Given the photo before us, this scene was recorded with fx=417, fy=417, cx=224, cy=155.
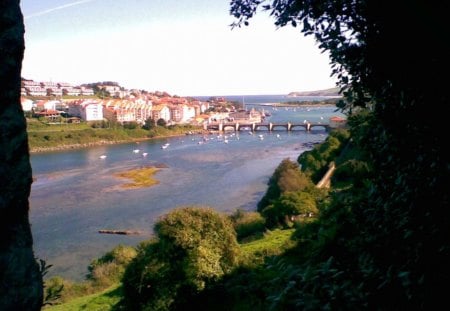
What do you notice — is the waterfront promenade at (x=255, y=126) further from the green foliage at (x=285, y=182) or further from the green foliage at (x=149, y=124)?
the green foliage at (x=285, y=182)

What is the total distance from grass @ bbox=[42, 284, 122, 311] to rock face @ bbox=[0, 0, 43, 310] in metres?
10.5

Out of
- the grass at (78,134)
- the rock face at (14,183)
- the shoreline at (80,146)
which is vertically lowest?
the shoreline at (80,146)

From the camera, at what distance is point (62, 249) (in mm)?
18078

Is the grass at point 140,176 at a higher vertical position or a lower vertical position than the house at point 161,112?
lower

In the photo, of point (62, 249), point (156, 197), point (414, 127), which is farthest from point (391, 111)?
point (156, 197)

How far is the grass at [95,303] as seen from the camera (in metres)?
11.4

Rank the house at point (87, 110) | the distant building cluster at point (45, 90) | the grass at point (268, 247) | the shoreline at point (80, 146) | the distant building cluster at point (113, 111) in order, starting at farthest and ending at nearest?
the distant building cluster at point (45, 90) < the distant building cluster at point (113, 111) < the house at point (87, 110) < the shoreline at point (80, 146) < the grass at point (268, 247)

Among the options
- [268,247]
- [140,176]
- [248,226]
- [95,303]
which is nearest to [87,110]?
[140,176]

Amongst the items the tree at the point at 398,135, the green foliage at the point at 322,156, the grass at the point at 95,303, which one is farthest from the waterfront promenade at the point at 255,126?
the tree at the point at 398,135

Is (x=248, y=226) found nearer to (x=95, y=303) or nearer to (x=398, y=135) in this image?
(x=95, y=303)

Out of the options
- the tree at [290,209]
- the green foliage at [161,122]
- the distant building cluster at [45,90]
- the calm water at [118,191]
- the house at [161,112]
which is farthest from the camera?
the distant building cluster at [45,90]

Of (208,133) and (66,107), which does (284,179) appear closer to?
(208,133)

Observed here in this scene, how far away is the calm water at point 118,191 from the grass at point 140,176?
2.53 ft

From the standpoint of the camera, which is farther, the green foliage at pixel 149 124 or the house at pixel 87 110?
the house at pixel 87 110
